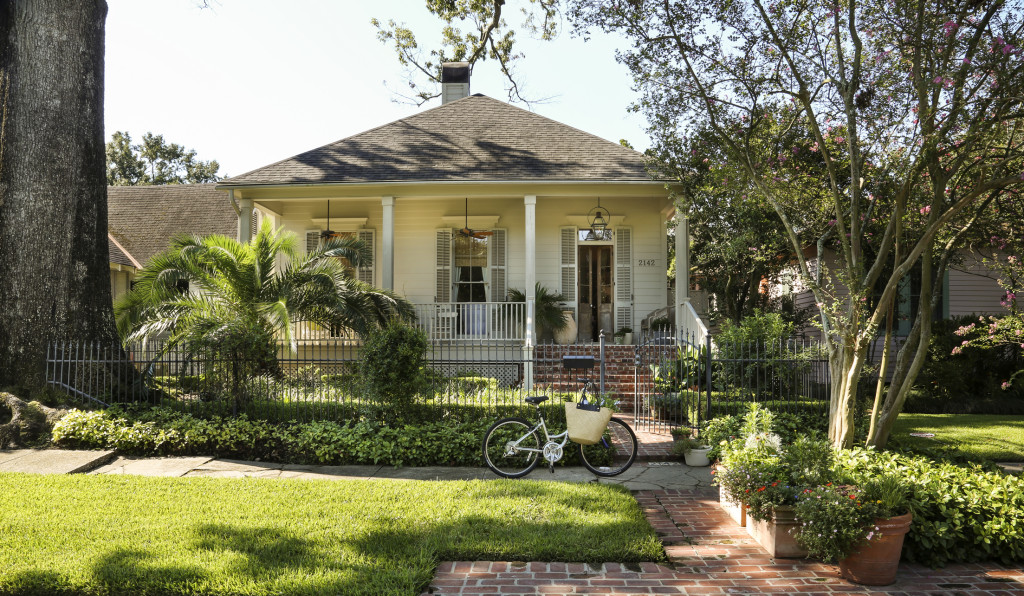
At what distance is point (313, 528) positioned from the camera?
5.24 metres

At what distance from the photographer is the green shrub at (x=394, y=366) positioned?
26.9ft

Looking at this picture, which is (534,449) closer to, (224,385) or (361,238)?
(224,385)

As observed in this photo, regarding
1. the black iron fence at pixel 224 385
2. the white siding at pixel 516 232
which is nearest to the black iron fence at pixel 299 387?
the black iron fence at pixel 224 385

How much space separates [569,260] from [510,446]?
8.36 meters

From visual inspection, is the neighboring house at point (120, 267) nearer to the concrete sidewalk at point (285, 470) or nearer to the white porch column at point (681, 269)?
the concrete sidewalk at point (285, 470)

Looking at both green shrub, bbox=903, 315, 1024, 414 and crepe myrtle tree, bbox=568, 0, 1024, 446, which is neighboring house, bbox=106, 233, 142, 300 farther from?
green shrub, bbox=903, 315, 1024, 414

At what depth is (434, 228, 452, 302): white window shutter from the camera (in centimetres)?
1547

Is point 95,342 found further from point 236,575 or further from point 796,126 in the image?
point 796,126

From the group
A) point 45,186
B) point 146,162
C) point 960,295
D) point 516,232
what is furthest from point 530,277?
point 146,162

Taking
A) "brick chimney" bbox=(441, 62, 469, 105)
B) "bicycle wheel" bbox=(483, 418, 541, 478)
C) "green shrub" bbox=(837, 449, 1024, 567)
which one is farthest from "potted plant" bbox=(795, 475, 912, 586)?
"brick chimney" bbox=(441, 62, 469, 105)

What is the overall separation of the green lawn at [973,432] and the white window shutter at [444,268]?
9310 millimetres

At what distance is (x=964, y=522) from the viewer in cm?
498

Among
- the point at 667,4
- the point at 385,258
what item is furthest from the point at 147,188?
the point at 667,4

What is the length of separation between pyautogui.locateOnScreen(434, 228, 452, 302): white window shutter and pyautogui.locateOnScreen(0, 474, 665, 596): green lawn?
880 centimetres
